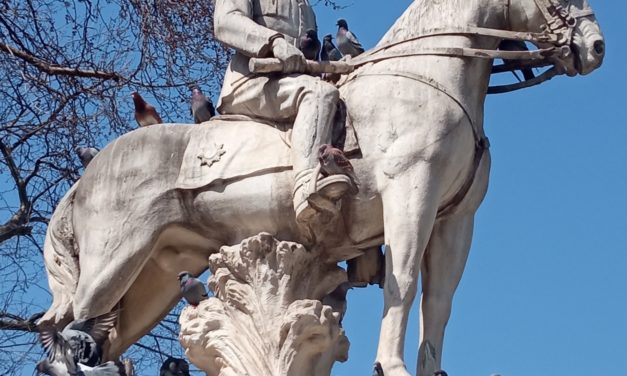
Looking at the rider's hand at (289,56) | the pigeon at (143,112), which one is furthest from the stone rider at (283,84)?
the pigeon at (143,112)

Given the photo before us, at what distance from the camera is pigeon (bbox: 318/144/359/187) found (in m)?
10.8

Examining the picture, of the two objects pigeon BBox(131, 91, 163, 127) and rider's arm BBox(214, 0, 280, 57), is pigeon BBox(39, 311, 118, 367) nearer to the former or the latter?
pigeon BBox(131, 91, 163, 127)

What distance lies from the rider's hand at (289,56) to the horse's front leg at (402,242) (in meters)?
0.87

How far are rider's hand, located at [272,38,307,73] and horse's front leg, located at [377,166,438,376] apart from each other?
2.85ft

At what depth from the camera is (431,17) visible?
38.2ft

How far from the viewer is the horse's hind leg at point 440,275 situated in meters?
11.3

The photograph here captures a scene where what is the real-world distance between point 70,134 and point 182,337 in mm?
3668

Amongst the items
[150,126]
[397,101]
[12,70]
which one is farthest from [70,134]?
[397,101]

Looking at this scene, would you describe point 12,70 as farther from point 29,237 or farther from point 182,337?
point 182,337

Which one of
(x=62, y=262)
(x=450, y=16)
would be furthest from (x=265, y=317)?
(x=450, y=16)

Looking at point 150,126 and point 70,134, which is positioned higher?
point 70,134

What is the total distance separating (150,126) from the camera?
11.7 metres

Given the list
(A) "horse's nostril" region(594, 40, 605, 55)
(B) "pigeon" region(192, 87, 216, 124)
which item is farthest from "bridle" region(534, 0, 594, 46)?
(B) "pigeon" region(192, 87, 216, 124)

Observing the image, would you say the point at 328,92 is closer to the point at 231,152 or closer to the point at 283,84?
the point at 283,84
